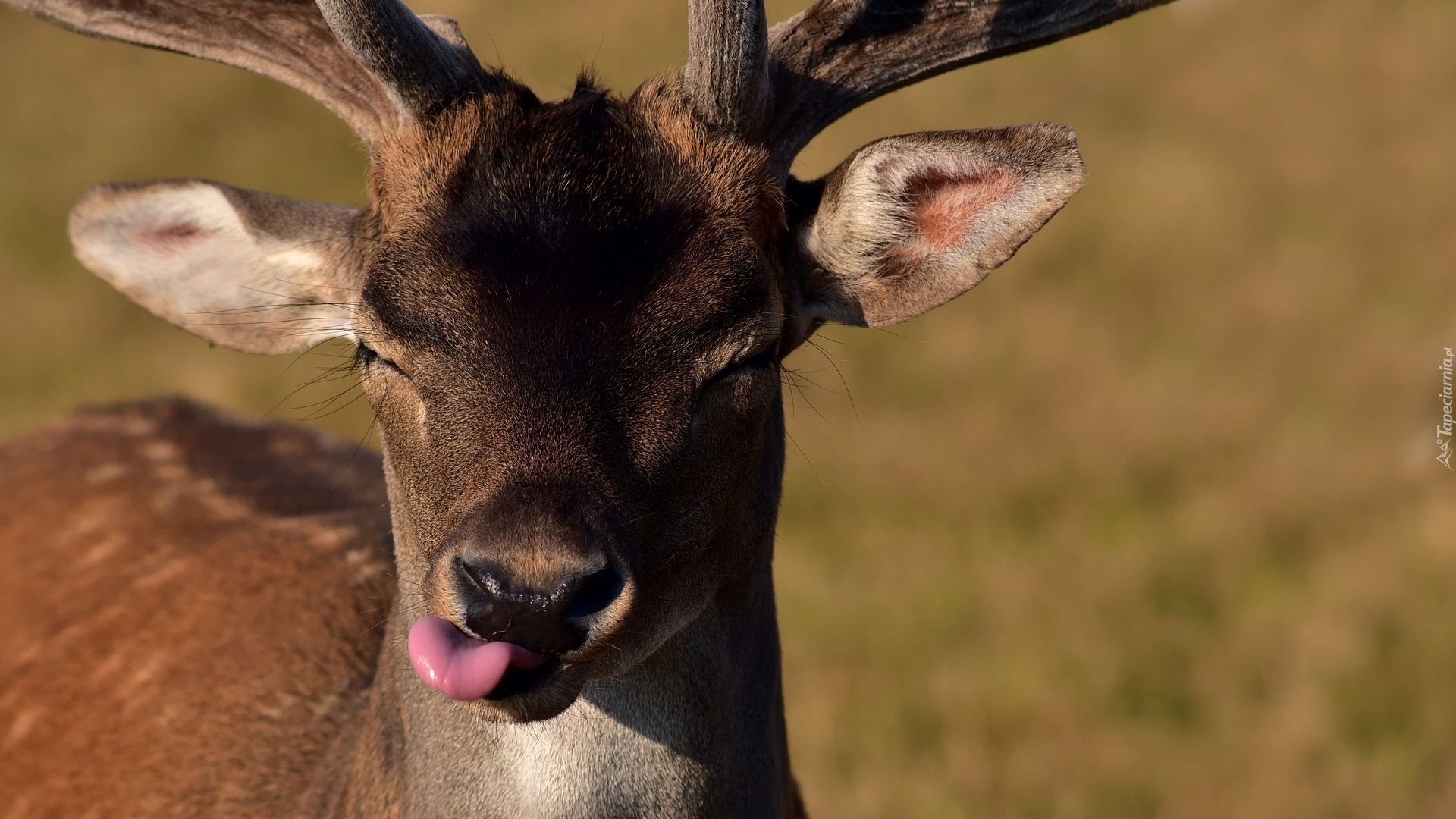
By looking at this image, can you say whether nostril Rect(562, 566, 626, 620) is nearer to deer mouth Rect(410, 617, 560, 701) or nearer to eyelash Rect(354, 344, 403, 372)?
deer mouth Rect(410, 617, 560, 701)

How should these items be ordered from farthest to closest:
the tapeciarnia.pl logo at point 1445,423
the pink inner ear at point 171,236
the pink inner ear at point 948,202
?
the tapeciarnia.pl logo at point 1445,423 → the pink inner ear at point 171,236 → the pink inner ear at point 948,202

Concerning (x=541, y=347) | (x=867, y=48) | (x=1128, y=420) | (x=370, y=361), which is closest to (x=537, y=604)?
(x=541, y=347)

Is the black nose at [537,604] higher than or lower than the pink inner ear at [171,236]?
lower

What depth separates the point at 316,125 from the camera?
1394 centimetres

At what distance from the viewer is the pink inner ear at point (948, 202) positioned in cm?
332

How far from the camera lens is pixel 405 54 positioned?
3.09 metres

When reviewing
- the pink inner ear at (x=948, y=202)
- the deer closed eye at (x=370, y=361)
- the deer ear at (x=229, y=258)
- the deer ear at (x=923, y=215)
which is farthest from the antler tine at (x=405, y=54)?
the pink inner ear at (x=948, y=202)

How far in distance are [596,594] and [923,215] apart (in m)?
1.21

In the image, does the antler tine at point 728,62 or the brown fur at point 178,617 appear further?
the brown fur at point 178,617

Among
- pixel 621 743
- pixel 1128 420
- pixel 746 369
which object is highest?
pixel 746 369

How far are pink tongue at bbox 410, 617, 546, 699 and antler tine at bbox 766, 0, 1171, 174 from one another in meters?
1.20

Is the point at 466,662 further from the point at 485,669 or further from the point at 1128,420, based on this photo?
the point at 1128,420

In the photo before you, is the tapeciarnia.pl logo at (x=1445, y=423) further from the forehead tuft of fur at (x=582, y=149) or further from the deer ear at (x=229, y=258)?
the deer ear at (x=229, y=258)

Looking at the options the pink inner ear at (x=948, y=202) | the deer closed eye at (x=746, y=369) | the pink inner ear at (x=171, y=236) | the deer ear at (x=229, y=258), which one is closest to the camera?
the deer closed eye at (x=746, y=369)
